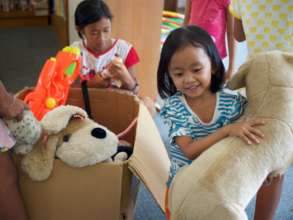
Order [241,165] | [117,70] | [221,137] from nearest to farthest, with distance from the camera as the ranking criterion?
[241,165] < [221,137] < [117,70]

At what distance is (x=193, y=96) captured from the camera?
1.01 metres

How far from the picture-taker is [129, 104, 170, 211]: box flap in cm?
97

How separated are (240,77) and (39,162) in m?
0.56

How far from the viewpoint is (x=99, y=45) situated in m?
1.45

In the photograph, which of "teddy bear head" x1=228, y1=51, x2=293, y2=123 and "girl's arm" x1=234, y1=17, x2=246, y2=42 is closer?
"teddy bear head" x1=228, y1=51, x2=293, y2=123

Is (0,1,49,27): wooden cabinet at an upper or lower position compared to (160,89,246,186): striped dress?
lower

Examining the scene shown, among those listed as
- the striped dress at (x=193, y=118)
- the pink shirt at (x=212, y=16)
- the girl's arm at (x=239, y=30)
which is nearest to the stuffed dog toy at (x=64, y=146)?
the striped dress at (x=193, y=118)

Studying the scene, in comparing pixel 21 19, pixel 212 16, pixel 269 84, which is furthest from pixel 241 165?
pixel 21 19

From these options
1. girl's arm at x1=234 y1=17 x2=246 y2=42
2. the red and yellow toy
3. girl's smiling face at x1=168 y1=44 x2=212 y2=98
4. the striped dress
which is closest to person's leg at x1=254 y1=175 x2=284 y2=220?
the striped dress

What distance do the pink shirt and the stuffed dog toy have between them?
955mm

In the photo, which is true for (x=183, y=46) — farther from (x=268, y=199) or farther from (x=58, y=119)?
(x=268, y=199)

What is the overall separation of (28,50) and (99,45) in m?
1.61

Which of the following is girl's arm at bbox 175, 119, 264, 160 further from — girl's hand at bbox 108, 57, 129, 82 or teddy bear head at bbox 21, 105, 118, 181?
girl's hand at bbox 108, 57, 129, 82

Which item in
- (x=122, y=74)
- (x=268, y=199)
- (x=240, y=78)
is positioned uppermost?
(x=240, y=78)
